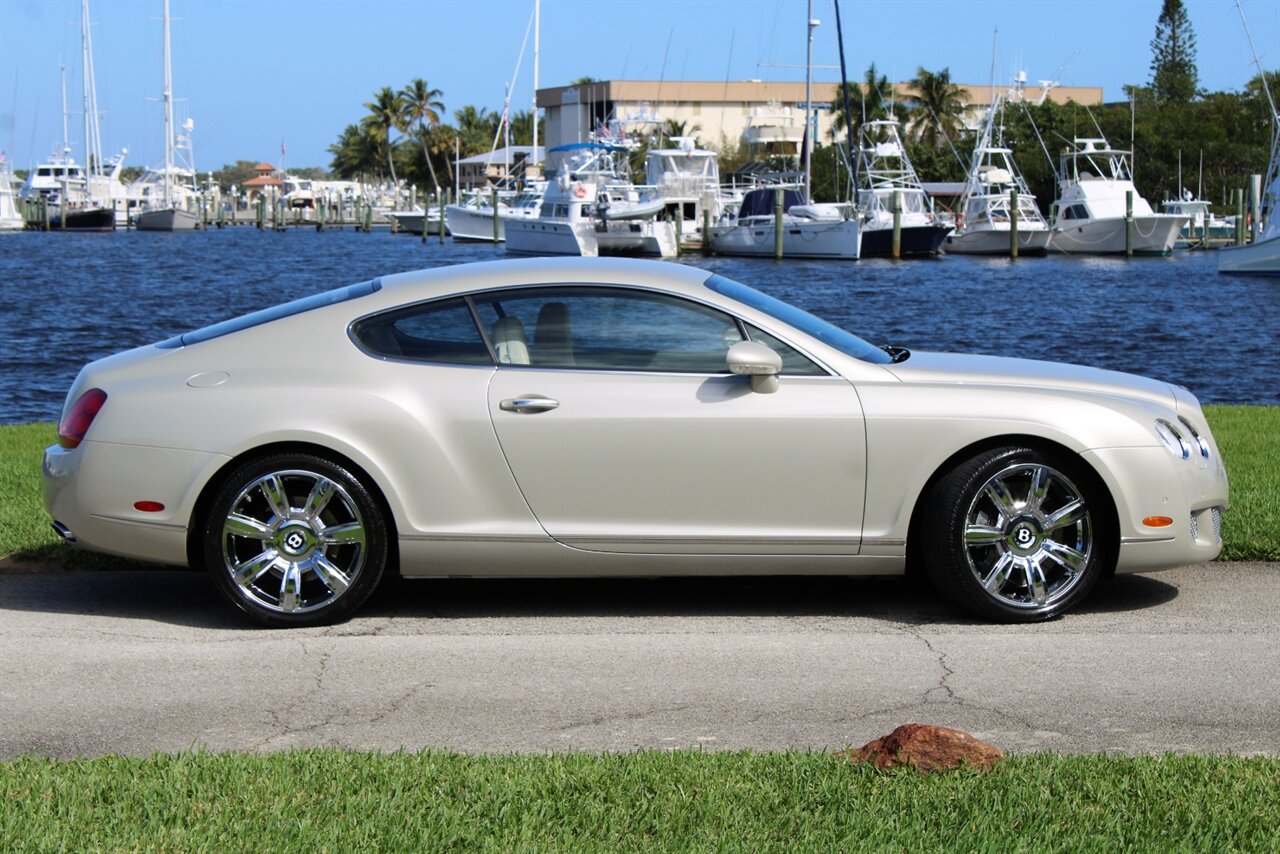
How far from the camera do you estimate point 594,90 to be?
409ft

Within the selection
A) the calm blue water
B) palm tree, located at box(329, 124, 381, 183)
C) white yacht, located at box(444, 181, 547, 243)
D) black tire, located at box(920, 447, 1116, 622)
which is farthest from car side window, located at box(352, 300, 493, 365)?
palm tree, located at box(329, 124, 381, 183)

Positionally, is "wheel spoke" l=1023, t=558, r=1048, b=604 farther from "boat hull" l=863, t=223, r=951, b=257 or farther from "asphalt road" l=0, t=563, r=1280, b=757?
"boat hull" l=863, t=223, r=951, b=257

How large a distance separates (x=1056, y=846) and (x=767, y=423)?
8.86ft

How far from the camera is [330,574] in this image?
630cm

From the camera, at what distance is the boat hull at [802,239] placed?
212ft

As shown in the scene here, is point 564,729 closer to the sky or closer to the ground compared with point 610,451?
closer to the ground

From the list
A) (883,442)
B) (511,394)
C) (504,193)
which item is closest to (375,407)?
(511,394)

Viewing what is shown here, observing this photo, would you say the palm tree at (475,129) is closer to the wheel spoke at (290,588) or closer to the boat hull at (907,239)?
the boat hull at (907,239)

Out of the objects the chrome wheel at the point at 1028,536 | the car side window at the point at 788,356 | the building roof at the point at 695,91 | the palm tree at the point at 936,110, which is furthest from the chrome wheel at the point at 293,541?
the building roof at the point at 695,91

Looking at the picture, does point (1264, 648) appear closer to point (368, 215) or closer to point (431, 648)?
point (431, 648)

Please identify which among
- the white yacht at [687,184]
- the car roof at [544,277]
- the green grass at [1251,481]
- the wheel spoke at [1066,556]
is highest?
the white yacht at [687,184]

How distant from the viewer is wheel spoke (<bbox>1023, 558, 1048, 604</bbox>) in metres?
6.34

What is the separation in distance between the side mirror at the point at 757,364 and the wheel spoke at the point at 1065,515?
1238 millimetres

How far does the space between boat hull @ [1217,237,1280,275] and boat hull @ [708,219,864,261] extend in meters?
14.8
